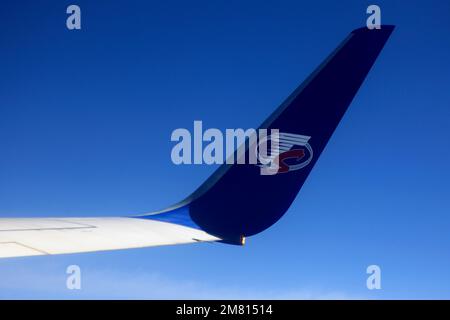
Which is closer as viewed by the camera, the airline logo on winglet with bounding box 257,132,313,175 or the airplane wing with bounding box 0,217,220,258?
the airplane wing with bounding box 0,217,220,258

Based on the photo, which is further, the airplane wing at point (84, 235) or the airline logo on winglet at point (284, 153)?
the airline logo on winglet at point (284, 153)

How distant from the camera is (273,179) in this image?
3387 mm

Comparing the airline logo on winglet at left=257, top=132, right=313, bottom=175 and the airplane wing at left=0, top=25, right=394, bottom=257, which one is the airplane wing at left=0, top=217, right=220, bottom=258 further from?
the airline logo on winglet at left=257, top=132, right=313, bottom=175

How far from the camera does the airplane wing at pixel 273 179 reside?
127 inches

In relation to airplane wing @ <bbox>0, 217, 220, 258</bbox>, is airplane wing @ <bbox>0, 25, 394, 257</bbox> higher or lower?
higher

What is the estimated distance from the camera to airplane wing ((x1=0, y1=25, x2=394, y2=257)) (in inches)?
127

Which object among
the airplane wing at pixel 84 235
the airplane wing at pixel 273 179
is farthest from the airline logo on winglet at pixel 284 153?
the airplane wing at pixel 84 235

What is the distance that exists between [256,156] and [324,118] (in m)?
0.73

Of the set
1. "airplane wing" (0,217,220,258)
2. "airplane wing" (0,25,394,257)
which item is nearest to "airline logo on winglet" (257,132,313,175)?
"airplane wing" (0,25,394,257)

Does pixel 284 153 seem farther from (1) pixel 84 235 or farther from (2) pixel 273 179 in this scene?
(1) pixel 84 235

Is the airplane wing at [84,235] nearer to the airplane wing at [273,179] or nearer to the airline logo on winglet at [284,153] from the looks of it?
the airplane wing at [273,179]

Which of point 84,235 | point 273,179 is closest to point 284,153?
point 273,179
